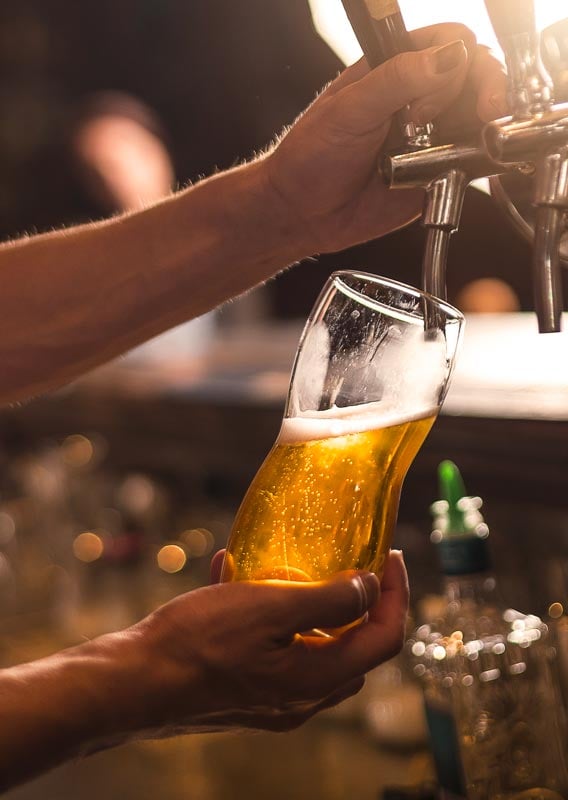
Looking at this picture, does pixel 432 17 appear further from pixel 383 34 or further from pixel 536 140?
pixel 536 140

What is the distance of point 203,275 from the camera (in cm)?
117

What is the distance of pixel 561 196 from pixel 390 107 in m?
0.22

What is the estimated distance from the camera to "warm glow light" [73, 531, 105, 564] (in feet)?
7.16

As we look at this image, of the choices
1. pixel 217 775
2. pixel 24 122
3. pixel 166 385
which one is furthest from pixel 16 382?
pixel 24 122

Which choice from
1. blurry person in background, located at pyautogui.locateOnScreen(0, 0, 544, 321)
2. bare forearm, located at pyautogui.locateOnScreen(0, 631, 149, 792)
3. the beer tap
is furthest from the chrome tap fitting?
blurry person in background, located at pyautogui.locateOnScreen(0, 0, 544, 321)

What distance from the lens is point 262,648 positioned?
2.41 ft

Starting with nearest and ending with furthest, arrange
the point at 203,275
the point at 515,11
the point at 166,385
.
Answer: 1. the point at 515,11
2. the point at 203,275
3. the point at 166,385

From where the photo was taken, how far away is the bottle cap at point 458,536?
0.94 metres

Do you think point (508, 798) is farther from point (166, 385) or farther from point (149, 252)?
point (166, 385)

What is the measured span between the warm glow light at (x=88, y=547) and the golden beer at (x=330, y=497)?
1.45 metres

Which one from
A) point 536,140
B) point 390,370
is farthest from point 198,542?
point 536,140

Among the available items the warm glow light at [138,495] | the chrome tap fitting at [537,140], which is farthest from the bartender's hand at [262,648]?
the warm glow light at [138,495]

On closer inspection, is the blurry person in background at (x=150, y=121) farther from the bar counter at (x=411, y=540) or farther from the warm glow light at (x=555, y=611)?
the warm glow light at (x=555, y=611)

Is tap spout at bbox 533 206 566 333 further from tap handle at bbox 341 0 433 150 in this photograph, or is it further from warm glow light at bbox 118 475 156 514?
warm glow light at bbox 118 475 156 514
